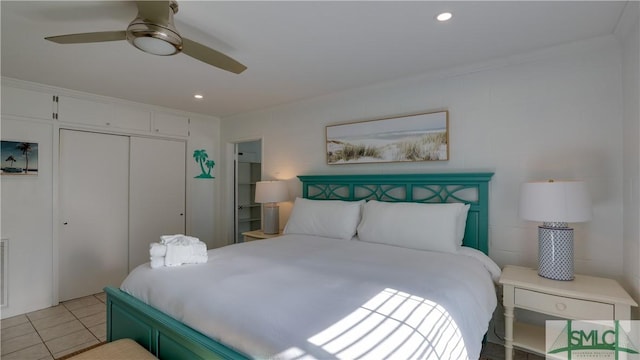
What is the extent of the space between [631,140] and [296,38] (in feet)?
7.34

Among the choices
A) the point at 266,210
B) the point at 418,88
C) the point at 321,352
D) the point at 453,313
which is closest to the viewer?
the point at 321,352

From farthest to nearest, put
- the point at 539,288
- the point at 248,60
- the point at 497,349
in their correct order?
the point at 248,60 → the point at 497,349 → the point at 539,288

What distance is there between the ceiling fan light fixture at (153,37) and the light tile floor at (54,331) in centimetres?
244

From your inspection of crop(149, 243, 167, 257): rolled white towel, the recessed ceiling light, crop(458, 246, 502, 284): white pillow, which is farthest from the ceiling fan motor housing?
crop(458, 246, 502, 284): white pillow

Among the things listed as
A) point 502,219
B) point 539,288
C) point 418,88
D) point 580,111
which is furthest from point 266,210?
point 580,111

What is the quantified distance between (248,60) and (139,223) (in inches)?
107

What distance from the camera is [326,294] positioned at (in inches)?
56.6

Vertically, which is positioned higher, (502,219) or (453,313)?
(502,219)

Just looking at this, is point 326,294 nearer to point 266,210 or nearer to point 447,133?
point 447,133

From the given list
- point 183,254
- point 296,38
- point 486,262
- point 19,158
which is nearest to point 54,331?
point 19,158

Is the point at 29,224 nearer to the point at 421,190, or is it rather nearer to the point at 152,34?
the point at 152,34

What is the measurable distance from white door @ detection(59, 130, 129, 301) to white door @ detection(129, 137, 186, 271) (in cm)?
9

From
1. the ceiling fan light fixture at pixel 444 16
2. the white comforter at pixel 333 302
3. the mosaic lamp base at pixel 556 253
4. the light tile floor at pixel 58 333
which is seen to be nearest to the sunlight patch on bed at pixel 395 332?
the white comforter at pixel 333 302

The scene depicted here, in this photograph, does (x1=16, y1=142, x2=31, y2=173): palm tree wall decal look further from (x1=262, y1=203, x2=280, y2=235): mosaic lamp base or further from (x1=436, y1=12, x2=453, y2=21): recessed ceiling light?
(x1=436, y1=12, x2=453, y2=21): recessed ceiling light
